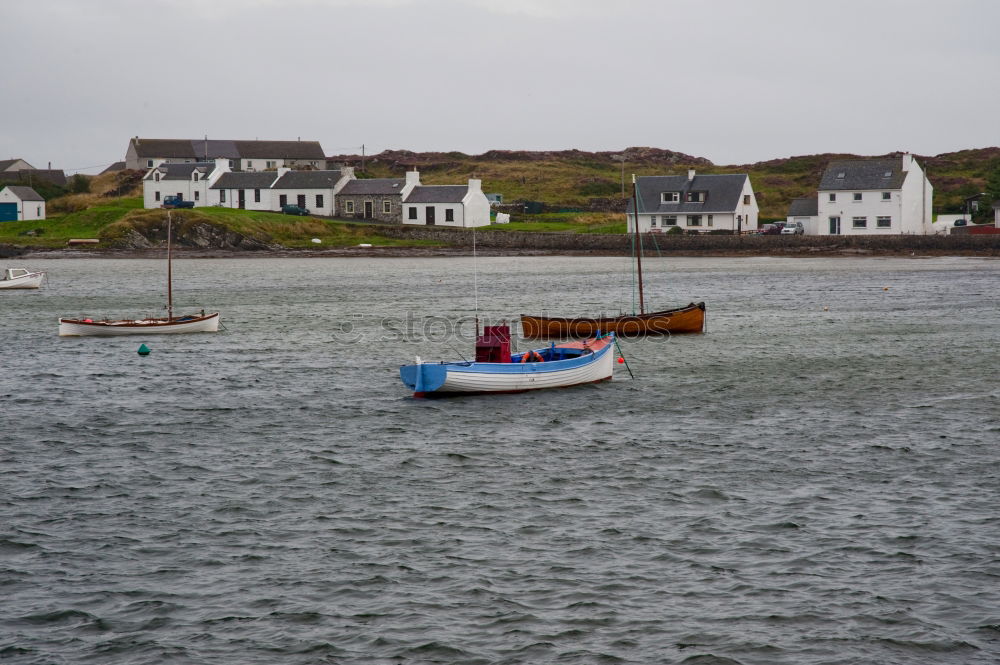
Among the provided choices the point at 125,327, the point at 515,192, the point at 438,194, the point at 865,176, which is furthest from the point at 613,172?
the point at 125,327

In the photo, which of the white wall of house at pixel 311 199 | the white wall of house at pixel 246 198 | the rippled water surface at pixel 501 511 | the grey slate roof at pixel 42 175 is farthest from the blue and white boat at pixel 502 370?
the grey slate roof at pixel 42 175

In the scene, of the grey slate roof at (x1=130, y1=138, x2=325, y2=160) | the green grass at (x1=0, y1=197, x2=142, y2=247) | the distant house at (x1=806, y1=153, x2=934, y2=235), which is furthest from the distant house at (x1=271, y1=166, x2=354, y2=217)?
the distant house at (x1=806, y1=153, x2=934, y2=235)

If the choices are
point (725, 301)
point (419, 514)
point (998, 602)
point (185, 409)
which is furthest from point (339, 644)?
point (725, 301)

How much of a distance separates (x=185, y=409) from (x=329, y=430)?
5.35m

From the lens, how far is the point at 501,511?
19.2m

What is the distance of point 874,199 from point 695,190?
18.0m

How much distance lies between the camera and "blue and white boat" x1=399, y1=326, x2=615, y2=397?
29906mm

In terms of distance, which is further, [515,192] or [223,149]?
[515,192]

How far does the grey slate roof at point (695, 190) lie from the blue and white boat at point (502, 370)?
265 feet

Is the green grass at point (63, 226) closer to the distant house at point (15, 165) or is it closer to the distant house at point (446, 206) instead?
the distant house at point (446, 206)

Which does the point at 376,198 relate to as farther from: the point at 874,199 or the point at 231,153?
the point at 874,199

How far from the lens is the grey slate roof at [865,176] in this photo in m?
104

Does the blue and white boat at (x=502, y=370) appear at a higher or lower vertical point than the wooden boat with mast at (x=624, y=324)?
lower

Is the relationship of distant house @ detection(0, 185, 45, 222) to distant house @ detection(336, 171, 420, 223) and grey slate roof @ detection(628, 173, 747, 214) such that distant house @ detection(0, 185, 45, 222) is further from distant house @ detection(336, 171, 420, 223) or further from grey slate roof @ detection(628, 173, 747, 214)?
grey slate roof @ detection(628, 173, 747, 214)
